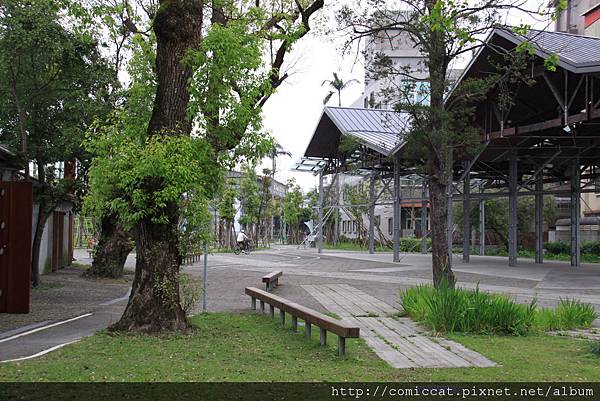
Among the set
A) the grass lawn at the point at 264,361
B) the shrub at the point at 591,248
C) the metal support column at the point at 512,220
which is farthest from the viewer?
the shrub at the point at 591,248

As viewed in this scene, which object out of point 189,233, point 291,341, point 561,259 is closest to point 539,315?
point 291,341

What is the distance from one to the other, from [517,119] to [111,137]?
21168 millimetres

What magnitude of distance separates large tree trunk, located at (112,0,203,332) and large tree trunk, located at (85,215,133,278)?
11.0 m

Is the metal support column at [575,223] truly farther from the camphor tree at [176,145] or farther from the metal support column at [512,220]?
the camphor tree at [176,145]

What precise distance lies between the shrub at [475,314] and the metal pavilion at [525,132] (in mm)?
5909

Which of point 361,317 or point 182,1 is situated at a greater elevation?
point 182,1

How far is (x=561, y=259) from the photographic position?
1299 inches

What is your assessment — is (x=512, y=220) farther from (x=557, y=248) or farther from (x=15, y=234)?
A: (x=15, y=234)

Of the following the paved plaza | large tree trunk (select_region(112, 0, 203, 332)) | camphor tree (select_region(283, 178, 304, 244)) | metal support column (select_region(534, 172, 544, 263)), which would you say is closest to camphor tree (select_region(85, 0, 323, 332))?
large tree trunk (select_region(112, 0, 203, 332))

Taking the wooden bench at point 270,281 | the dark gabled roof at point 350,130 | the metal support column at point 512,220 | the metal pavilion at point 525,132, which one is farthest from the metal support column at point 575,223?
the wooden bench at point 270,281

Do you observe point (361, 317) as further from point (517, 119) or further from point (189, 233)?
point (517, 119)

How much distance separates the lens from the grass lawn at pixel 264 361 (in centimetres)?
623

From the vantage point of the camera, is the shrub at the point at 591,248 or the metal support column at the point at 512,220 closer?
the metal support column at the point at 512,220

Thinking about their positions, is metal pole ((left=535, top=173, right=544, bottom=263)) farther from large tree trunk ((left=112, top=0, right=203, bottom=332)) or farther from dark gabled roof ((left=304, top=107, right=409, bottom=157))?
large tree trunk ((left=112, top=0, right=203, bottom=332))
